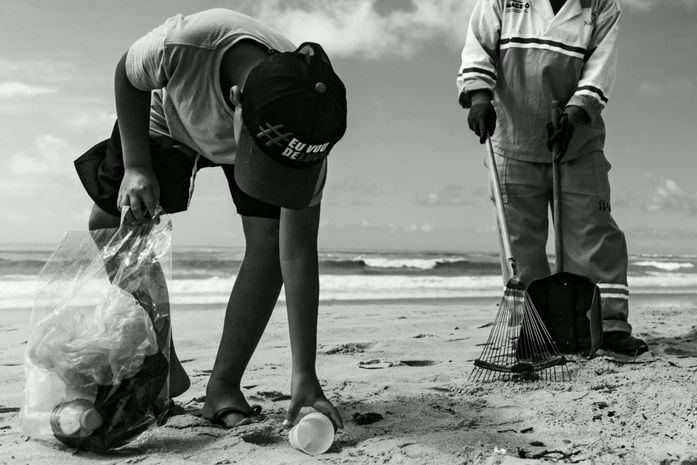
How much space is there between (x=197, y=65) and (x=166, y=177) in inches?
19.1

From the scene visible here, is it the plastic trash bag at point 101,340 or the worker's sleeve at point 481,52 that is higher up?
the worker's sleeve at point 481,52

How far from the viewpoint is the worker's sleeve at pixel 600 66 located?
334 cm

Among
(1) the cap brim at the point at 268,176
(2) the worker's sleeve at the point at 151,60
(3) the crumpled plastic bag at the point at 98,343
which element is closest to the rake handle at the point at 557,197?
(1) the cap brim at the point at 268,176

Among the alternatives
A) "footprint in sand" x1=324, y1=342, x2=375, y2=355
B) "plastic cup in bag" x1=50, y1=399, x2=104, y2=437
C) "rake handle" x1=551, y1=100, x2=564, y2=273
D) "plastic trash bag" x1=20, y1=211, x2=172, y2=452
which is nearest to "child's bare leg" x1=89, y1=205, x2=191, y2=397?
"plastic trash bag" x1=20, y1=211, x2=172, y2=452

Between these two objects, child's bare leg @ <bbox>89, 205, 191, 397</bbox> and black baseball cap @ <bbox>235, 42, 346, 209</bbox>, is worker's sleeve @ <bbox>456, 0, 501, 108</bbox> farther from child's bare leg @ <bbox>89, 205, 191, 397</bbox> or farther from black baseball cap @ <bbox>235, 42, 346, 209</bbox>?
child's bare leg @ <bbox>89, 205, 191, 397</bbox>

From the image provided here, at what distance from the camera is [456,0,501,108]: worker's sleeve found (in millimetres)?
3406

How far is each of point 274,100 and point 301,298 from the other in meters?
0.68

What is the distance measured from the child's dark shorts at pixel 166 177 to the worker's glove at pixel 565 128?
1637mm

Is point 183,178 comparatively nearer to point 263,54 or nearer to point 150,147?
point 150,147

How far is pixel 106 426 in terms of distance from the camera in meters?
1.88

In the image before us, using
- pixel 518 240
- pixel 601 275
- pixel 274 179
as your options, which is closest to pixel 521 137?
pixel 518 240

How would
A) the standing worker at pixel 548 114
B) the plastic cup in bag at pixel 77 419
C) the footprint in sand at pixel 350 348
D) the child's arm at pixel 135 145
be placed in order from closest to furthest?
1. the plastic cup in bag at pixel 77 419
2. the child's arm at pixel 135 145
3. the standing worker at pixel 548 114
4. the footprint in sand at pixel 350 348

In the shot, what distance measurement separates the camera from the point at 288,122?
1.68 m

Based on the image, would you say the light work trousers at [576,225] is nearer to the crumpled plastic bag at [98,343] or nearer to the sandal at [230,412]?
the sandal at [230,412]
